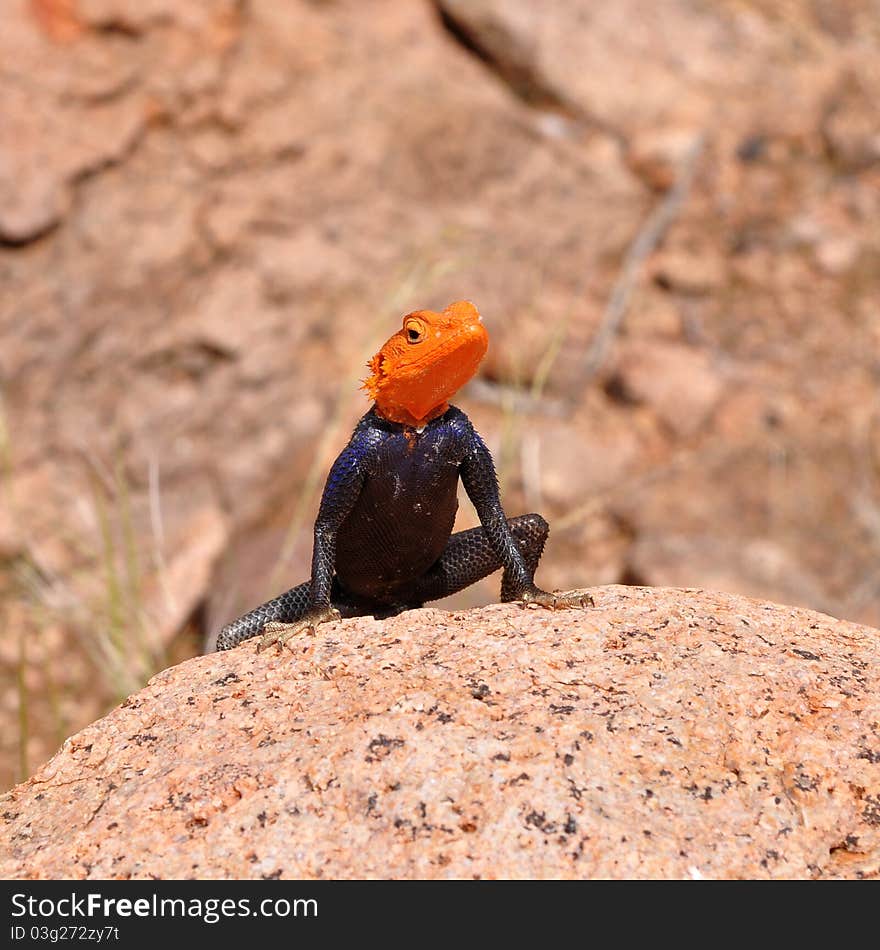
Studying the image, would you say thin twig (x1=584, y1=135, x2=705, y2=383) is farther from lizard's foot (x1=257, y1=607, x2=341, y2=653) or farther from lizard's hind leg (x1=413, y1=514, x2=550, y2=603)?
lizard's foot (x1=257, y1=607, x2=341, y2=653)

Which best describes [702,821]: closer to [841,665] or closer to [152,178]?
[841,665]

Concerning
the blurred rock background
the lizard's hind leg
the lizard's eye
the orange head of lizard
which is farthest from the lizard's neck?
the blurred rock background

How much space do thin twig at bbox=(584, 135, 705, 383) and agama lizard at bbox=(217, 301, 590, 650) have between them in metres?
4.12

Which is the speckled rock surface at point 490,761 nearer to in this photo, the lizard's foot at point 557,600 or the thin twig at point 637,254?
the lizard's foot at point 557,600

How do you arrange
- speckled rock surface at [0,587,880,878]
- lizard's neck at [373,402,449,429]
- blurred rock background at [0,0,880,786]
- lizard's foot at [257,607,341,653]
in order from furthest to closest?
blurred rock background at [0,0,880,786], lizard's neck at [373,402,449,429], lizard's foot at [257,607,341,653], speckled rock surface at [0,587,880,878]

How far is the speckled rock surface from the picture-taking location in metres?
1.86

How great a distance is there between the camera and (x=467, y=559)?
2.96 meters

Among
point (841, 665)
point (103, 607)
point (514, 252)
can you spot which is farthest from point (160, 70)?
point (841, 665)

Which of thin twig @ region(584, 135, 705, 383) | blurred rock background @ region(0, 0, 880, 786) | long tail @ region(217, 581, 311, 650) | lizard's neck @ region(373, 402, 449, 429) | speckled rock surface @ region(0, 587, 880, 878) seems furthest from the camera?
thin twig @ region(584, 135, 705, 383)

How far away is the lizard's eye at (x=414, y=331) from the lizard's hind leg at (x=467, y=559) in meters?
0.63

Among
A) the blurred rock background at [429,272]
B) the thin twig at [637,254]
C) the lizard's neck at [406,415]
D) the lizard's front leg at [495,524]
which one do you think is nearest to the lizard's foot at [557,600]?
the lizard's front leg at [495,524]

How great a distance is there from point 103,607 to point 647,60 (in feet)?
17.2

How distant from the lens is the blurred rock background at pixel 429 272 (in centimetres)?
586

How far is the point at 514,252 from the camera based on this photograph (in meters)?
7.05
